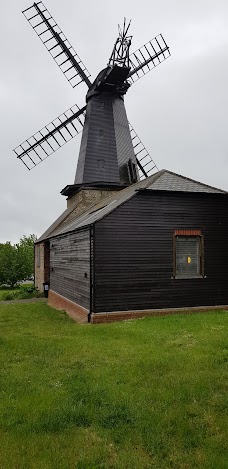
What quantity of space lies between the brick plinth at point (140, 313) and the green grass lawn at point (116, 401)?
10.0ft

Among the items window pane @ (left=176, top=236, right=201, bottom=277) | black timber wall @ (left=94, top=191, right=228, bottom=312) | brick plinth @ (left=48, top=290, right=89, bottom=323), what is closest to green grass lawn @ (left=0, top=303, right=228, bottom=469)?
black timber wall @ (left=94, top=191, right=228, bottom=312)

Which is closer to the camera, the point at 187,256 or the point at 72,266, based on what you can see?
the point at 187,256

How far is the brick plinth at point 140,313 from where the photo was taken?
14656 mm

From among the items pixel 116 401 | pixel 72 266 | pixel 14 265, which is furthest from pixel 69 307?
pixel 14 265

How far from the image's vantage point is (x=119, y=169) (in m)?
27.8

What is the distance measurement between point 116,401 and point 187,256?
1037cm

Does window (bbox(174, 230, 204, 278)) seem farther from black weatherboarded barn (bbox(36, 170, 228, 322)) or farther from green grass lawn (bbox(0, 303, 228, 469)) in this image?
green grass lawn (bbox(0, 303, 228, 469))

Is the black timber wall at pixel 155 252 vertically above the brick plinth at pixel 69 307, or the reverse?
the black timber wall at pixel 155 252

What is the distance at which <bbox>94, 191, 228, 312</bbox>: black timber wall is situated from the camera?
15.1m

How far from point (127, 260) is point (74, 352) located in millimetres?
5905

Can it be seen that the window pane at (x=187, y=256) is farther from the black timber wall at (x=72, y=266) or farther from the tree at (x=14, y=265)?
the tree at (x=14, y=265)

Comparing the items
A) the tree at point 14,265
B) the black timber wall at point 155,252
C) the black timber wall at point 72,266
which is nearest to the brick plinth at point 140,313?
the black timber wall at point 155,252

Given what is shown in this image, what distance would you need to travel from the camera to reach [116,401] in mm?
6578

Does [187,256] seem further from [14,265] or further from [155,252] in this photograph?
[14,265]
